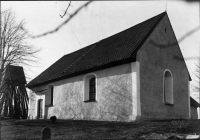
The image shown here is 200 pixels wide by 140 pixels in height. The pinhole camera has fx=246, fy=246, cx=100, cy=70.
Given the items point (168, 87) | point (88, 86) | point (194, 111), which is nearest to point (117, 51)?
point (88, 86)

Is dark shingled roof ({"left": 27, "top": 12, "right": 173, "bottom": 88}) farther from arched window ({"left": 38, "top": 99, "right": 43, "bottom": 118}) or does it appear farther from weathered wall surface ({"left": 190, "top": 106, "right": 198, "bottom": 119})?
weathered wall surface ({"left": 190, "top": 106, "right": 198, "bottom": 119})

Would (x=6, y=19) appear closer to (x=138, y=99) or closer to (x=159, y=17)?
(x=138, y=99)

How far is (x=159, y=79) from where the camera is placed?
15547 millimetres

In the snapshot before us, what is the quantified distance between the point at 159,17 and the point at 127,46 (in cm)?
315

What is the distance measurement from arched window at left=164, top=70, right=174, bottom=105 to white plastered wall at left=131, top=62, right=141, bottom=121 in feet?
10.9

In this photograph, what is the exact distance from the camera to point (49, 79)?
21.1m

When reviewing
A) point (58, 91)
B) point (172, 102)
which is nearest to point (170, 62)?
point (172, 102)

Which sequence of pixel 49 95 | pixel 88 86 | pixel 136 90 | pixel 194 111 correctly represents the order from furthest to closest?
pixel 194 111 < pixel 49 95 < pixel 88 86 < pixel 136 90

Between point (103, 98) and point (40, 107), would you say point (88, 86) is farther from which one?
point (40, 107)

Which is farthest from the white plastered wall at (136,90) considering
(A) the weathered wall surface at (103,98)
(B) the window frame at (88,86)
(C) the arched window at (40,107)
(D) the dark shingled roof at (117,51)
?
(C) the arched window at (40,107)

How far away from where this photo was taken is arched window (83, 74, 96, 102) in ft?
56.5

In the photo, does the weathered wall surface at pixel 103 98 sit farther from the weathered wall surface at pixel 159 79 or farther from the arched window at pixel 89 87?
the weathered wall surface at pixel 159 79

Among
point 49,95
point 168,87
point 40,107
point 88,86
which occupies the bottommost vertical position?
point 40,107

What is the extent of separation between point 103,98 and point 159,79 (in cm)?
375
